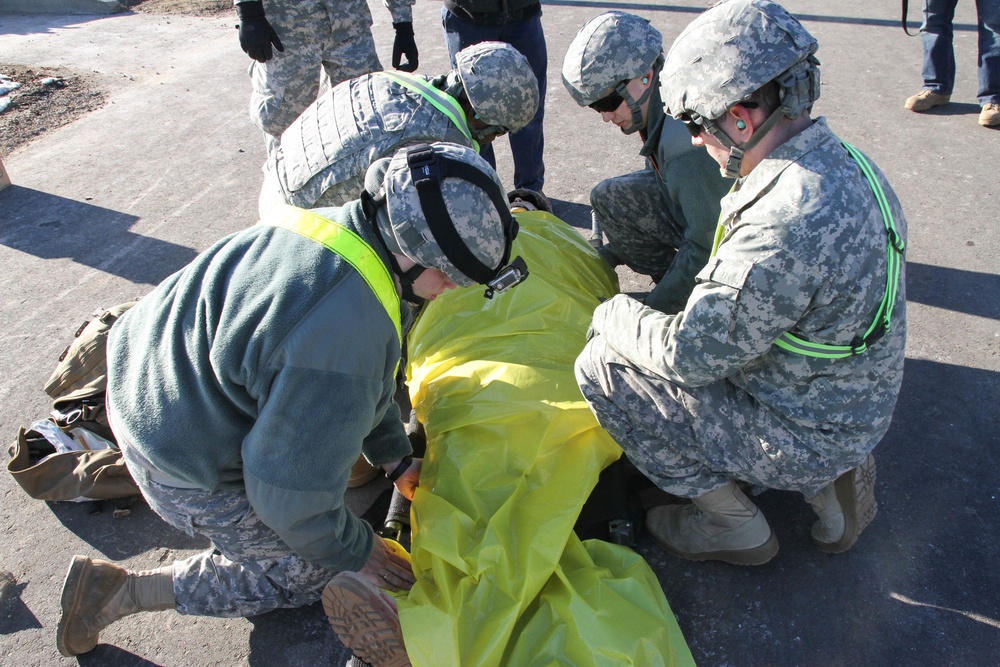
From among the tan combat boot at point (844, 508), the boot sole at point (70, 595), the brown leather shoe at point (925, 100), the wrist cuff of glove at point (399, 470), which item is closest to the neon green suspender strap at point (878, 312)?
the tan combat boot at point (844, 508)

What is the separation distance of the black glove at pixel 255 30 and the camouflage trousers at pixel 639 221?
189cm

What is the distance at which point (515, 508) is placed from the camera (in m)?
2.23

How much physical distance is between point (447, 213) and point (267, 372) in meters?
0.54

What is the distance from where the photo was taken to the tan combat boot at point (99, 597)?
2.18 m

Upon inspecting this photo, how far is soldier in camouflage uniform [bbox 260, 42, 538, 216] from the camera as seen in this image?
2779 mm

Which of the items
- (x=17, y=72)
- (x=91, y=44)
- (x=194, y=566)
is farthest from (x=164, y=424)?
(x=91, y=44)

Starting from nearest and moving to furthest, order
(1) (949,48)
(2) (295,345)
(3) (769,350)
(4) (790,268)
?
(2) (295,345)
(4) (790,268)
(3) (769,350)
(1) (949,48)

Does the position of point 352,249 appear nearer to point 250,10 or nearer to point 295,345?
point 295,345

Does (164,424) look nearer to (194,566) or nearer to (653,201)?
(194,566)

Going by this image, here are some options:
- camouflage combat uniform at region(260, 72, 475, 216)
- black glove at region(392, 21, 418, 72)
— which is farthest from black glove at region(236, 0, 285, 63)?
camouflage combat uniform at region(260, 72, 475, 216)

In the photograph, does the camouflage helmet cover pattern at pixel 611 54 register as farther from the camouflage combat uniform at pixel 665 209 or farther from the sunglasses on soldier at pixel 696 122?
the sunglasses on soldier at pixel 696 122

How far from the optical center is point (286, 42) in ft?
13.2

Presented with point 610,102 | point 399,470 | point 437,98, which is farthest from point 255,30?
point 399,470

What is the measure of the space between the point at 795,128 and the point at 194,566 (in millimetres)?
2125
